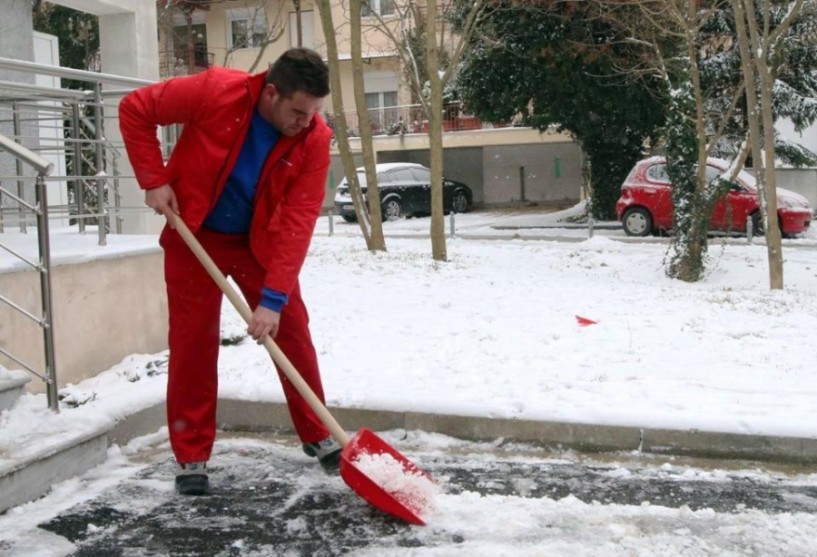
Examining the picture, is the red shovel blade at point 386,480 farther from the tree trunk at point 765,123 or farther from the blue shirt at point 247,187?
the tree trunk at point 765,123

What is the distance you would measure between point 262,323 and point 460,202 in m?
27.4

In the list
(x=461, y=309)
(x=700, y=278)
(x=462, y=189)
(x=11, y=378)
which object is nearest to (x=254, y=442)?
(x=11, y=378)

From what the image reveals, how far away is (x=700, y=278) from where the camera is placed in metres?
13.1

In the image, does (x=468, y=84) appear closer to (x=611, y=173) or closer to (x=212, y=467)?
(x=611, y=173)

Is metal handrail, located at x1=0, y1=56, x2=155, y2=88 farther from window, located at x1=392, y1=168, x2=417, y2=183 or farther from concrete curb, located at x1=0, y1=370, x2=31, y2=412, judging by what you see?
window, located at x1=392, y1=168, x2=417, y2=183

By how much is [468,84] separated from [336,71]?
10390 mm

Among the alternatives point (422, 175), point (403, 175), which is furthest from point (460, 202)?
point (403, 175)

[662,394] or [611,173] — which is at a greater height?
[611,173]

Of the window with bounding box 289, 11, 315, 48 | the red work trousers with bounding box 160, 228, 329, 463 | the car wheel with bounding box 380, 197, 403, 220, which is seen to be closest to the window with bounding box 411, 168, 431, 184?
the car wheel with bounding box 380, 197, 403, 220

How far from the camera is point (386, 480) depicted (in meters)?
4.04

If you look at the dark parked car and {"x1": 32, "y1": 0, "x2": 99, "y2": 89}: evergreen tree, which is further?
the dark parked car

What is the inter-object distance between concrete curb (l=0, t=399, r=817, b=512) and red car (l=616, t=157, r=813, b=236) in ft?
42.0

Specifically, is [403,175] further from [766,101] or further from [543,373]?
[543,373]

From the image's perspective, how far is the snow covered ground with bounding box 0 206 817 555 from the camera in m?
3.96
